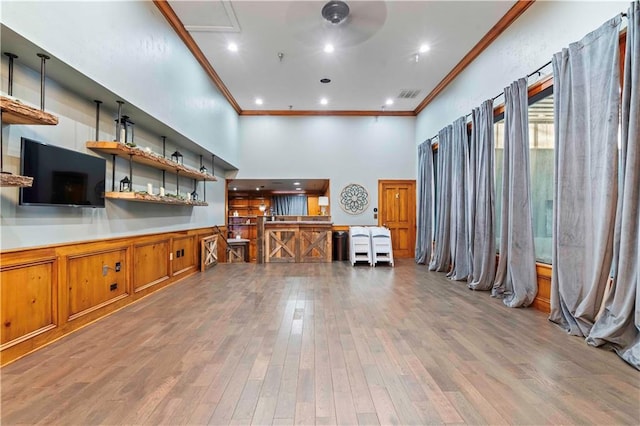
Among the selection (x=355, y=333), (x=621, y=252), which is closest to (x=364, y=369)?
(x=355, y=333)

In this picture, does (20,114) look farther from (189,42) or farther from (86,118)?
(189,42)

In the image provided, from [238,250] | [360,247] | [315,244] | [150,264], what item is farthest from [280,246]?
[238,250]

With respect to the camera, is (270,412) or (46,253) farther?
(46,253)

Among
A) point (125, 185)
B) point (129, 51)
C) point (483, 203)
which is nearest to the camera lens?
point (129, 51)

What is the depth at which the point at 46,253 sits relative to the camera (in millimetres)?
2527

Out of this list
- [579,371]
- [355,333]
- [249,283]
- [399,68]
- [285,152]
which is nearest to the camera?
[579,371]

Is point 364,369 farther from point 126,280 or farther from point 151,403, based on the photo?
point 126,280

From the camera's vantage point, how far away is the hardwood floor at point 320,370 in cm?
163

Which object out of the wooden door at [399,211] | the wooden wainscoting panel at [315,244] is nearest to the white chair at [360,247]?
the wooden wainscoting panel at [315,244]

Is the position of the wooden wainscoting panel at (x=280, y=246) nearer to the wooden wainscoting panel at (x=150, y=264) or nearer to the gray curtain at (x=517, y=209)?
the wooden wainscoting panel at (x=150, y=264)

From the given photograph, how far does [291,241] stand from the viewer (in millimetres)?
6945

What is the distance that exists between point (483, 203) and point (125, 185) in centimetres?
495

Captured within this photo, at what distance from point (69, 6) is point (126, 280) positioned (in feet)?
9.31

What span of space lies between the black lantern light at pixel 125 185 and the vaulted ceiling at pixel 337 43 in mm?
2286
